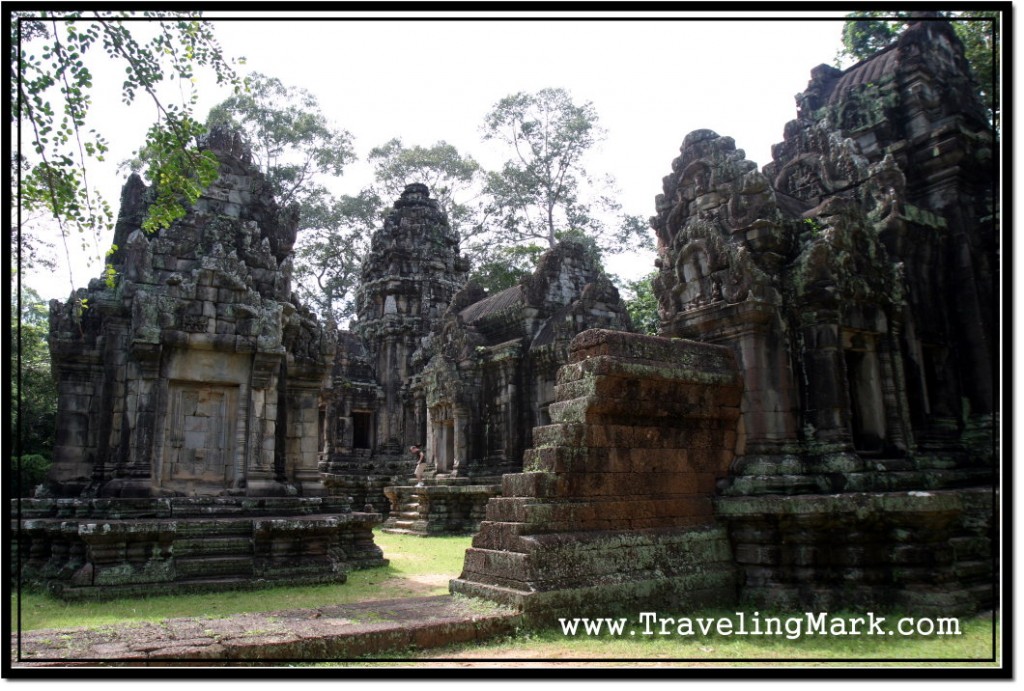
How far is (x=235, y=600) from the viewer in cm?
906

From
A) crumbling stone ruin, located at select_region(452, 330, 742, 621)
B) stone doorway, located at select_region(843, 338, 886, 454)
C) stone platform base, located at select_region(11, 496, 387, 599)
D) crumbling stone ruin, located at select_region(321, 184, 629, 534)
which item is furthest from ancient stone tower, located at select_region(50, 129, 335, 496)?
crumbling stone ruin, located at select_region(321, 184, 629, 534)

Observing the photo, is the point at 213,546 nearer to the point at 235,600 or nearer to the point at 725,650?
the point at 235,600

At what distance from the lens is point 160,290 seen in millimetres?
11312

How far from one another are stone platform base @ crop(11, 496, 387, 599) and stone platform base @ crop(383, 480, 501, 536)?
8793 millimetres

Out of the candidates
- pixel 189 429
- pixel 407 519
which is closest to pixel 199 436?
pixel 189 429

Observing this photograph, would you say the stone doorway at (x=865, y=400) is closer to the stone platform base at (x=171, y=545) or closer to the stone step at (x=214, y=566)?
the stone platform base at (x=171, y=545)

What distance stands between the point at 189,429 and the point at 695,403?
746cm

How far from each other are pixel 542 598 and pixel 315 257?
126ft

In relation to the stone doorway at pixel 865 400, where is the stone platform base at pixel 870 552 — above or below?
below

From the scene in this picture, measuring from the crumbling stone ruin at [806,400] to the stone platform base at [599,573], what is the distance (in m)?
0.02

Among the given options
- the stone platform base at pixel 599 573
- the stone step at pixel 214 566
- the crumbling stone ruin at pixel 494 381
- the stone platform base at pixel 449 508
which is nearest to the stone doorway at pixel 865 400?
the stone platform base at pixel 599 573

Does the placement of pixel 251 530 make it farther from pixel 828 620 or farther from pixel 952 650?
pixel 952 650

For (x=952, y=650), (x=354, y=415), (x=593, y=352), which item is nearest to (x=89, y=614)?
(x=593, y=352)

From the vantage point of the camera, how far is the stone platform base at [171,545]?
9.26m
